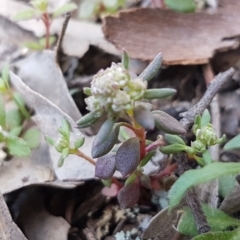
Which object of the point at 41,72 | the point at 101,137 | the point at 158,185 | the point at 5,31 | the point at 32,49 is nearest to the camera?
the point at 101,137

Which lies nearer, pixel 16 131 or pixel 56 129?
pixel 56 129

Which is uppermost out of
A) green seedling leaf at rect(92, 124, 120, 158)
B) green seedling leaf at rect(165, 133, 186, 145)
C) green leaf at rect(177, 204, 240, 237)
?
green seedling leaf at rect(92, 124, 120, 158)

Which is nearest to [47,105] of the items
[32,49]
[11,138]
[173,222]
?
[11,138]

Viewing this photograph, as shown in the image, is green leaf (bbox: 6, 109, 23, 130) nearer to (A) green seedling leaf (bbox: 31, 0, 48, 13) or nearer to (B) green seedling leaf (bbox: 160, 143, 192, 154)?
(A) green seedling leaf (bbox: 31, 0, 48, 13)

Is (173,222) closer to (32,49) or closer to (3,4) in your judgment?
(32,49)

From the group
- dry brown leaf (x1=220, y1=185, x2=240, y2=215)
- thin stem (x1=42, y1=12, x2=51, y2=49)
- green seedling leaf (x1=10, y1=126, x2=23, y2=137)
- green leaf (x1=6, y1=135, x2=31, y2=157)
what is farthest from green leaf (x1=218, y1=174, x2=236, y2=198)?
thin stem (x1=42, y1=12, x2=51, y2=49)

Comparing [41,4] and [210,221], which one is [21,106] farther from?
[210,221]

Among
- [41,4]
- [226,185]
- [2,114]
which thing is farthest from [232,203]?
[41,4]
